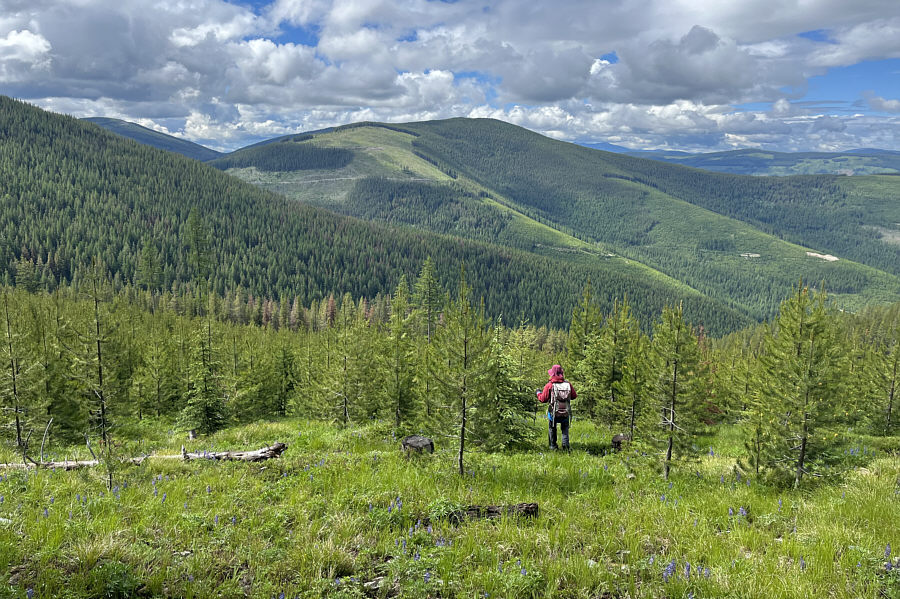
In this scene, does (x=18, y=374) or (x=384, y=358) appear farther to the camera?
(x=384, y=358)

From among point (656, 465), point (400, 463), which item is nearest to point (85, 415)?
point (400, 463)

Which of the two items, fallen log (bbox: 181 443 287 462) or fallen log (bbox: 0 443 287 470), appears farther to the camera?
fallen log (bbox: 181 443 287 462)

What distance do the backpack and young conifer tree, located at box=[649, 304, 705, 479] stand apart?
3.04 m

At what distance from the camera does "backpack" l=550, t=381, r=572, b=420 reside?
14077 mm

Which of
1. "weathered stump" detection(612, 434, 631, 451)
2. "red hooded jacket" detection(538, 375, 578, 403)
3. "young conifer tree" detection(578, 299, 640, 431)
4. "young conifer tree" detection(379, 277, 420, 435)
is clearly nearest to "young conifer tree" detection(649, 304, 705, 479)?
"red hooded jacket" detection(538, 375, 578, 403)

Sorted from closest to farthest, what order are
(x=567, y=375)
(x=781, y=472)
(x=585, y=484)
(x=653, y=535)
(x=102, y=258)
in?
(x=653, y=535), (x=585, y=484), (x=781, y=472), (x=567, y=375), (x=102, y=258)

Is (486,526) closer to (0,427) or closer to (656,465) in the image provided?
(656,465)

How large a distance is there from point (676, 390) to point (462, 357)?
5915 mm

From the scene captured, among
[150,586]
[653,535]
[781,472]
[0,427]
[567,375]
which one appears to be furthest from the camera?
[567,375]

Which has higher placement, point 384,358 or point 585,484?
point 585,484

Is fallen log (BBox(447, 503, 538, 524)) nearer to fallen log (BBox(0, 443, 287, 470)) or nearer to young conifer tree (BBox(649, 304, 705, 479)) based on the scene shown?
young conifer tree (BBox(649, 304, 705, 479))

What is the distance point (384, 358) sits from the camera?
2698cm

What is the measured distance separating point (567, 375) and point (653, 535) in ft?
81.7

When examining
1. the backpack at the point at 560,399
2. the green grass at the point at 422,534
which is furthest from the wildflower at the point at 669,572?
the backpack at the point at 560,399
